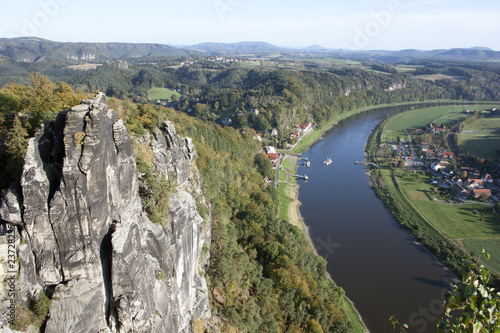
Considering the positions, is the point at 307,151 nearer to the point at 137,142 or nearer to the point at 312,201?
the point at 312,201

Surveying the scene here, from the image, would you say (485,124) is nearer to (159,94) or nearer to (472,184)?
(472,184)

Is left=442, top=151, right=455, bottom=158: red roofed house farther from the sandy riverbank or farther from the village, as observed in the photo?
the sandy riverbank

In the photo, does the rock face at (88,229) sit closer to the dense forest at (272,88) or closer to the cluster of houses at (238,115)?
the dense forest at (272,88)

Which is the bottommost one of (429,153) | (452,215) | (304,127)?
(452,215)

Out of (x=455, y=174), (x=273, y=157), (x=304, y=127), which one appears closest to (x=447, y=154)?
(x=455, y=174)

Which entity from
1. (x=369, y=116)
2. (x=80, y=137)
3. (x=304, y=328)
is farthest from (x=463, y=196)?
(x=369, y=116)
